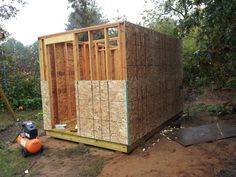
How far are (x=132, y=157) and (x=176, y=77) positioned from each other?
12.0 feet

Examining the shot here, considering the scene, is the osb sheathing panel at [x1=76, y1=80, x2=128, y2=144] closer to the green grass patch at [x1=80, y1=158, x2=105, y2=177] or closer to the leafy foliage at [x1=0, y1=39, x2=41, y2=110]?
the green grass patch at [x1=80, y1=158, x2=105, y2=177]

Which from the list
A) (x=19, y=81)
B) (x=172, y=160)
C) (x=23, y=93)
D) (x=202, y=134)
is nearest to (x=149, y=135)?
(x=202, y=134)

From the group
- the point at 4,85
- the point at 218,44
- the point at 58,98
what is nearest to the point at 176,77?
the point at 218,44

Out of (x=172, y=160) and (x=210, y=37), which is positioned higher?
(x=210, y=37)

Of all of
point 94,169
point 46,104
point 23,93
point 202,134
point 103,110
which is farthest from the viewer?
point 23,93

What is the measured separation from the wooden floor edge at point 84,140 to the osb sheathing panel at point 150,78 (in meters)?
0.33

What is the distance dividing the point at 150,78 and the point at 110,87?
1.21 m

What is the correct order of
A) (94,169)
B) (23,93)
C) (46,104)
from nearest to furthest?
(94,169)
(46,104)
(23,93)

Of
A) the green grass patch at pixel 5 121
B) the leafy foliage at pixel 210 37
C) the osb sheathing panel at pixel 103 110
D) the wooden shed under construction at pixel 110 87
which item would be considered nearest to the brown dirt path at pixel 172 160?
the wooden shed under construction at pixel 110 87

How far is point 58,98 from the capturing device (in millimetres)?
6109

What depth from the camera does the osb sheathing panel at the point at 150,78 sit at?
4.62 metres

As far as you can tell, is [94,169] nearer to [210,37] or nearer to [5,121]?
[210,37]

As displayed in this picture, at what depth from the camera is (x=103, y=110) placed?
15.9ft

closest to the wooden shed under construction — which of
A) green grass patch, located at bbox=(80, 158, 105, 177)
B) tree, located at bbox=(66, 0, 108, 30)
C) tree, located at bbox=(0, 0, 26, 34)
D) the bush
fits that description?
green grass patch, located at bbox=(80, 158, 105, 177)
